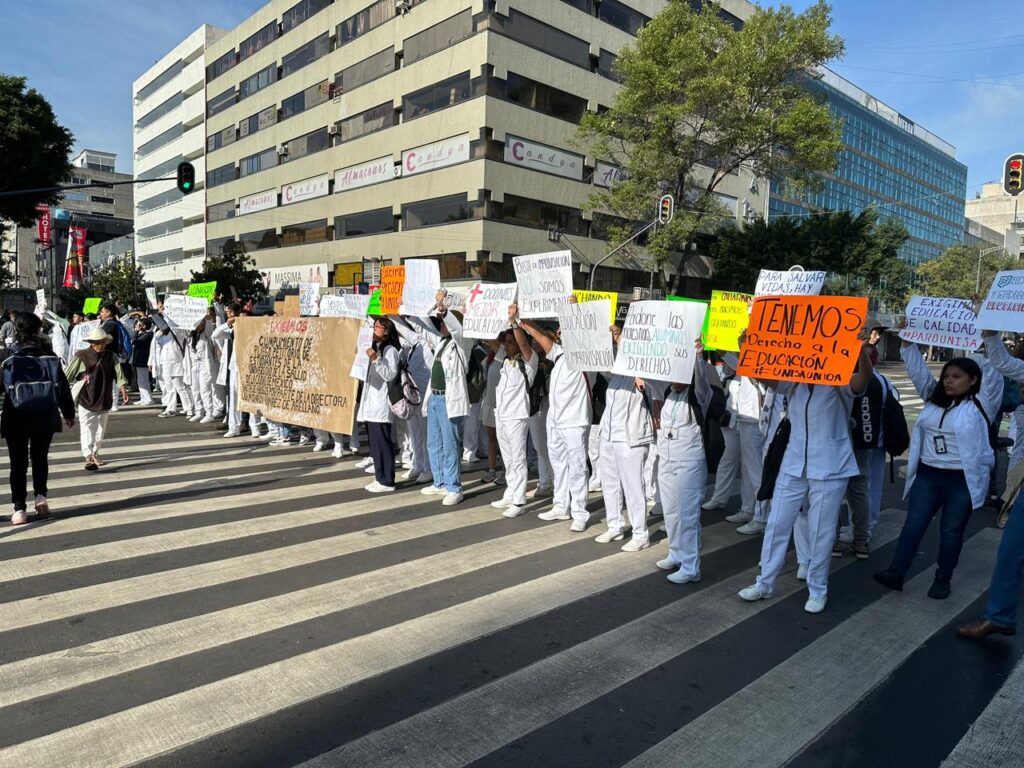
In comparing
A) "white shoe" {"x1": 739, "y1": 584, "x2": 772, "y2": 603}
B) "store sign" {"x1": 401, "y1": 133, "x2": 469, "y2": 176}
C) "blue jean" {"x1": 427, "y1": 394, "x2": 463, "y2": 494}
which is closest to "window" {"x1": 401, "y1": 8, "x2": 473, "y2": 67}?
"store sign" {"x1": 401, "y1": 133, "x2": 469, "y2": 176}

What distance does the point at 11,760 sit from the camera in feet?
9.62

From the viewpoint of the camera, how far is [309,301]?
10883 millimetres

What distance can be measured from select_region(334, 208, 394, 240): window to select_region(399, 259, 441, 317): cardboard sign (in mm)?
30414

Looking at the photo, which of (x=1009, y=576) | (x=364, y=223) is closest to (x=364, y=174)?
(x=364, y=223)

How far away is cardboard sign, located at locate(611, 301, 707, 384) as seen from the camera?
5.34 meters

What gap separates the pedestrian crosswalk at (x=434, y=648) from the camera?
10.3 ft

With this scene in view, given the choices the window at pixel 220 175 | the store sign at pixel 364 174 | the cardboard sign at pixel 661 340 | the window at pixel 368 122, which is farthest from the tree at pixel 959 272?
the cardboard sign at pixel 661 340

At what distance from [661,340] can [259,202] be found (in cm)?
4779

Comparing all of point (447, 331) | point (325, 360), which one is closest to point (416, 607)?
point (447, 331)

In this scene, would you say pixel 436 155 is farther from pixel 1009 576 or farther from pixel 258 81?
pixel 1009 576

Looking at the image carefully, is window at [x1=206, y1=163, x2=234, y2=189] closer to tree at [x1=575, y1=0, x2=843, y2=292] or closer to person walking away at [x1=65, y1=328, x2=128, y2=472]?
tree at [x1=575, y1=0, x2=843, y2=292]

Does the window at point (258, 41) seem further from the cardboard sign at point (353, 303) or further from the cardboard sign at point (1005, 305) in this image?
the cardboard sign at point (1005, 305)

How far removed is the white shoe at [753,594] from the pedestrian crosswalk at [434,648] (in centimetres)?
10

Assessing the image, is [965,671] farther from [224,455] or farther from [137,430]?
[137,430]
